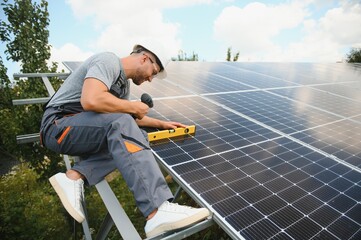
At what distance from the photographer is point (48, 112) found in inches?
110

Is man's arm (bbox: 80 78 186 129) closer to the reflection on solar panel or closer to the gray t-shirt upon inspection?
the gray t-shirt

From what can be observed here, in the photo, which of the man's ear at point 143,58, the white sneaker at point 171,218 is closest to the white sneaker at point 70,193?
the white sneaker at point 171,218

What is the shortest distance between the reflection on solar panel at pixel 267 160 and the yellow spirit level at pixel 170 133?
10 centimetres

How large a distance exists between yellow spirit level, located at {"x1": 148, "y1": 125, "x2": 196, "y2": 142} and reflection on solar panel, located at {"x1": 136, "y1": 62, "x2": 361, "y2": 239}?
0.33 ft

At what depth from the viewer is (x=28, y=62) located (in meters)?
7.20

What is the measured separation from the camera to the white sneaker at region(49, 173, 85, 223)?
85.8 inches

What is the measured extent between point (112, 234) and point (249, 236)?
238 inches

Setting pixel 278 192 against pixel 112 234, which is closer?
pixel 278 192

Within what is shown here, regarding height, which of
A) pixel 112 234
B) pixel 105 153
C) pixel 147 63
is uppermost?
pixel 147 63

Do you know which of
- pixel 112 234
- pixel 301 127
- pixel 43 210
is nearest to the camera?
pixel 301 127

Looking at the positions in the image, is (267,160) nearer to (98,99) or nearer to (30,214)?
(98,99)

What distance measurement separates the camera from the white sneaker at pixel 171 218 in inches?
78.1

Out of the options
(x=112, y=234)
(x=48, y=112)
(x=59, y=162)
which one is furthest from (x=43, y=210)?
(x=48, y=112)

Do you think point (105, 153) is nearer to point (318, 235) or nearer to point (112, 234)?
point (318, 235)
